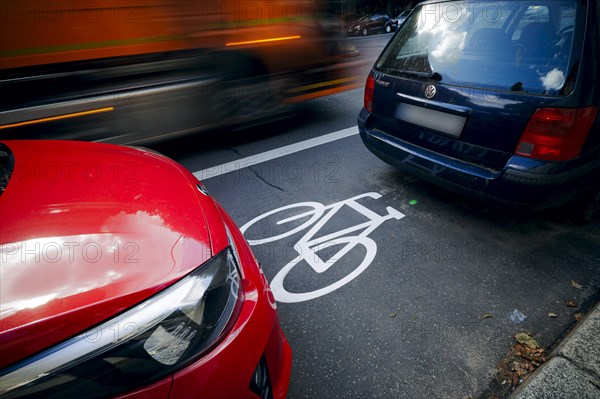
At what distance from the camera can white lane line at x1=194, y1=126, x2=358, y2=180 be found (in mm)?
4369

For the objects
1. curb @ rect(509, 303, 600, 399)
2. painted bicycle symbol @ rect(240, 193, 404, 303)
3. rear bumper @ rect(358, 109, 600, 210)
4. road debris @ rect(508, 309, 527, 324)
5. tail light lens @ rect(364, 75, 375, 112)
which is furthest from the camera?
tail light lens @ rect(364, 75, 375, 112)

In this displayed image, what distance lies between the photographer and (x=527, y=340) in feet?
7.14

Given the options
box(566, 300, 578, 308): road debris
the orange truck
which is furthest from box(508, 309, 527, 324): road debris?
the orange truck

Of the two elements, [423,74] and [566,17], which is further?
[423,74]

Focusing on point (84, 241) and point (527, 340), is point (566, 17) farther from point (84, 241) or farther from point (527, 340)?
point (84, 241)

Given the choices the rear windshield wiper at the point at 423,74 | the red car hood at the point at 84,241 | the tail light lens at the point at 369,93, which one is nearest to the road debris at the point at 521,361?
the red car hood at the point at 84,241

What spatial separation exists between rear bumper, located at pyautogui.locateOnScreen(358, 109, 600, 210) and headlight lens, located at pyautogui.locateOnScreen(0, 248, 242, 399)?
2.20 meters

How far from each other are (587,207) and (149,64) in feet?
14.8

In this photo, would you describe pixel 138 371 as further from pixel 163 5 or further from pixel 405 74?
pixel 163 5

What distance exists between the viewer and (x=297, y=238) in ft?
10.3

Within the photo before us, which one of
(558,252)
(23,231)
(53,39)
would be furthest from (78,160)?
(558,252)

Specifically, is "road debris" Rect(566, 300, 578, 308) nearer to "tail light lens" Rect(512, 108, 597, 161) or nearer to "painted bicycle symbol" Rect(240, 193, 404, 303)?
"tail light lens" Rect(512, 108, 597, 161)

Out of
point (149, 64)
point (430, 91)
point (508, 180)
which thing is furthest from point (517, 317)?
point (149, 64)

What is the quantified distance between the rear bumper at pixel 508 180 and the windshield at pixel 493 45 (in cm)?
56
